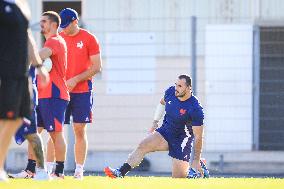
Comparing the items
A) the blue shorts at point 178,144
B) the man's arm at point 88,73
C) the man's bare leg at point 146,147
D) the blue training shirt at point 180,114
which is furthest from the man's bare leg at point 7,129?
the blue shorts at point 178,144

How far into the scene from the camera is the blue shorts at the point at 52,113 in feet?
38.2

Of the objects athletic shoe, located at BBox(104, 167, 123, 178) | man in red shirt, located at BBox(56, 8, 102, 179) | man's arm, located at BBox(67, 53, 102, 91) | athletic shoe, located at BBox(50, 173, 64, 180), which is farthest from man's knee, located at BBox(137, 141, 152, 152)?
athletic shoe, located at BBox(50, 173, 64, 180)

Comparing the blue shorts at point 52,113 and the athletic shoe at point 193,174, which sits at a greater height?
the blue shorts at point 52,113

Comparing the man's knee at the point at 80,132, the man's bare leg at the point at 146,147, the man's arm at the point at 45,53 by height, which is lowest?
the man's bare leg at the point at 146,147

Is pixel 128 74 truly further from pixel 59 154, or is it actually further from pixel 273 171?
pixel 59 154

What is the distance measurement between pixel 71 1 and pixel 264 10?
3307 millimetres

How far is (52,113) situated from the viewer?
1166 cm

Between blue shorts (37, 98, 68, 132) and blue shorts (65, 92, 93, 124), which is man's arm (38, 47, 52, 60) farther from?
blue shorts (65, 92, 93, 124)

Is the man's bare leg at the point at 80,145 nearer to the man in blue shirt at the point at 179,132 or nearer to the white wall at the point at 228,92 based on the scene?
the man in blue shirt at the point at 179,132

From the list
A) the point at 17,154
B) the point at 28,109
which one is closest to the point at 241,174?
the point at 17,154

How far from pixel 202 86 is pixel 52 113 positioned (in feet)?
22.8

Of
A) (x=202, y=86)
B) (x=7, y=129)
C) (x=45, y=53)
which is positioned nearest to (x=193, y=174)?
(x=45, y=53)

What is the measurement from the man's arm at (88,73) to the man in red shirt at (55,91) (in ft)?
2.54

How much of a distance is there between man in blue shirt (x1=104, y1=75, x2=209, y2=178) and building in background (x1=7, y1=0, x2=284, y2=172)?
3360 millimetres
